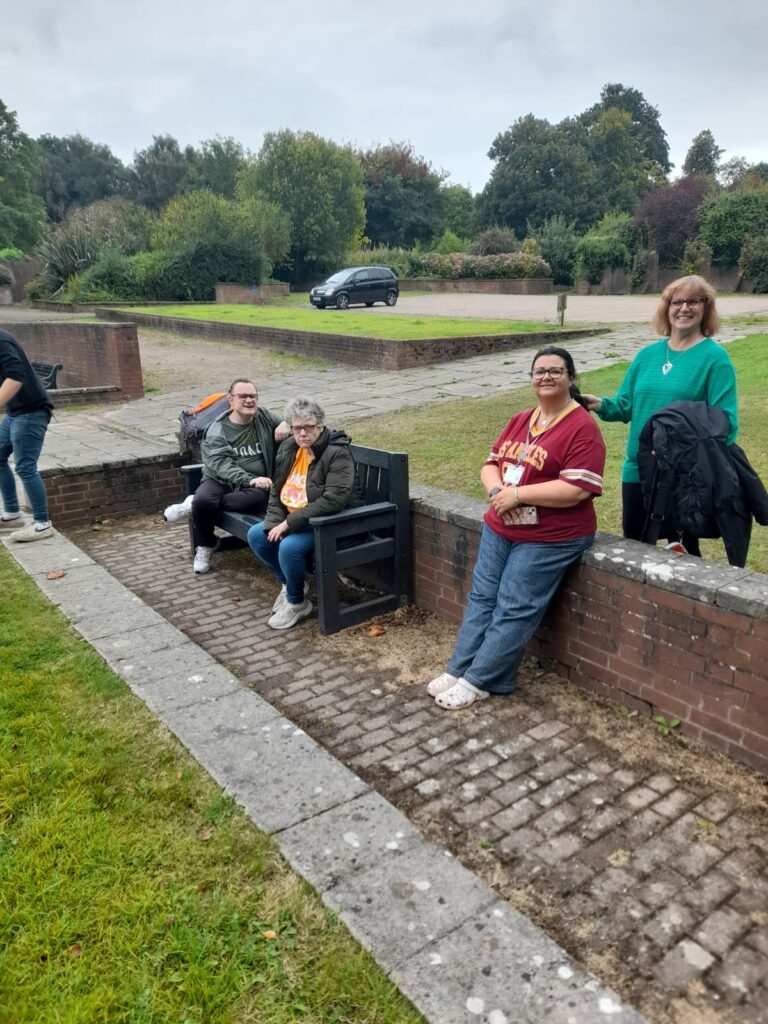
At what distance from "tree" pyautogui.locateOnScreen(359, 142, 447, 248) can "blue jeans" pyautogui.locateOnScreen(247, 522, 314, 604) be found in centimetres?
5042

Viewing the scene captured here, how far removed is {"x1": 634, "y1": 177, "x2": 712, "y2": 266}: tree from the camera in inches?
1484

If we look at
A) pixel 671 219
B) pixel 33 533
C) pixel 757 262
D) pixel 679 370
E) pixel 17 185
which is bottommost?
pixel 33 533

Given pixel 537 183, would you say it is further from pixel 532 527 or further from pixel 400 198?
pixel 532 527

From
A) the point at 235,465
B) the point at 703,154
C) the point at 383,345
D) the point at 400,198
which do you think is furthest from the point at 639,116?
the point at 235,465

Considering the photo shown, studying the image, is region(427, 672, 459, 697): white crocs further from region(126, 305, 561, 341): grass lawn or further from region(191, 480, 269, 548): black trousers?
region(126, 305, 561, 341): grass lawn

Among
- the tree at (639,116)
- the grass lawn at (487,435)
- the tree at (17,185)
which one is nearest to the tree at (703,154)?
the tree at (639,116)

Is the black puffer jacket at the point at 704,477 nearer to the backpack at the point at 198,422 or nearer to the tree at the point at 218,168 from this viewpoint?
the backpack at the point at 198,422

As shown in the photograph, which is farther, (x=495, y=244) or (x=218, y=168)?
(x=218, y=168)

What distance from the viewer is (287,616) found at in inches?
178

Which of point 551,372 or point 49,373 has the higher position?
point 551,372

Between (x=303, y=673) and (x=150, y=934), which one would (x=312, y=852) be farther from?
(x=303, y=673)

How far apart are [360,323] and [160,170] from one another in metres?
58.4

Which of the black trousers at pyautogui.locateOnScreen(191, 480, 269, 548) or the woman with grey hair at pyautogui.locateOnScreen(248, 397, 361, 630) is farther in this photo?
the black trousers at pyautogui.locateOnScreen(191, 480, 269, 548)

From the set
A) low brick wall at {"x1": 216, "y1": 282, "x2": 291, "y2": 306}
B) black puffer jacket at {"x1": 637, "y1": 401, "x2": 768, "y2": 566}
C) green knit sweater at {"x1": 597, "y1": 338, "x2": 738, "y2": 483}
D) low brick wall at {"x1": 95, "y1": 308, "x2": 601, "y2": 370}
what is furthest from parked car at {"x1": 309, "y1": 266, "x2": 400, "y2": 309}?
black puffer jacket at {"x1": 637, "y1": 401, "x2": 768, "y2": 566}
